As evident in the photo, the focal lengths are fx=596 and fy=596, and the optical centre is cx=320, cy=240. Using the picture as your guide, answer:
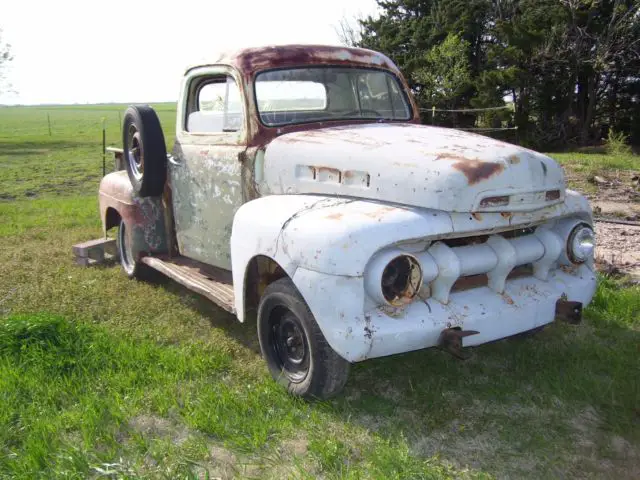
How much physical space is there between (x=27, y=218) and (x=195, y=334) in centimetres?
556

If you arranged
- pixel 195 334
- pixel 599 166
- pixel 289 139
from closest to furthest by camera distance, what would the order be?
pixel 289 139
pixel 195 334
pixel 599 166

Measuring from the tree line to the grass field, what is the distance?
52.6 ft

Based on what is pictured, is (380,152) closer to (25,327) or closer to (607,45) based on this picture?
(25,327)

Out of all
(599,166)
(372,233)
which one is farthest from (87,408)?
(599,166)

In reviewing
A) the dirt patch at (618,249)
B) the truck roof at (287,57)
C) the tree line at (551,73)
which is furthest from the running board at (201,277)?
the tree line at (551,73)

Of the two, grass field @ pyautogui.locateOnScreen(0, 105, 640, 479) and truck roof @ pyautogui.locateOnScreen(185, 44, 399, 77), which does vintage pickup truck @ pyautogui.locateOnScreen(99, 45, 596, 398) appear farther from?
grass field @ pyautogui.locateOnScreen(0, 105, 640, 479)

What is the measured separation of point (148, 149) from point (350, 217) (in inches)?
85.2

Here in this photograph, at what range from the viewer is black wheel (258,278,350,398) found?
2762 millimetres

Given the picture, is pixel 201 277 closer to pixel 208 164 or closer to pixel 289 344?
pixel 208 164

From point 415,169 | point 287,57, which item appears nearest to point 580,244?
point 415,169

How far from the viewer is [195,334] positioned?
3.99 meters

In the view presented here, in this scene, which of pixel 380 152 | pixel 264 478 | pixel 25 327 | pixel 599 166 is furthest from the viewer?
pixel 599 166

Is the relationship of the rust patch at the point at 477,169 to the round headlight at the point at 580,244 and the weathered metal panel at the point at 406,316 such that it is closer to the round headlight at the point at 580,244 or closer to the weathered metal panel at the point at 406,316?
the weathered metal panel at the point at 406,316

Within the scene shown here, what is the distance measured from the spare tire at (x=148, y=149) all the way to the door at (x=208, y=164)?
99 mm
